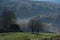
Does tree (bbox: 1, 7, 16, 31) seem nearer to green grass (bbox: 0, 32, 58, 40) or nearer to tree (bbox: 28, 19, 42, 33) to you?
green grass (bbox: 0, 32, 58, 40)

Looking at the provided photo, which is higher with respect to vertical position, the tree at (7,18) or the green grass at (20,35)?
the tree at (7,18)

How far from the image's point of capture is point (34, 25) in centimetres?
645

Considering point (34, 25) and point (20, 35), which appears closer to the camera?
point (20, 35)

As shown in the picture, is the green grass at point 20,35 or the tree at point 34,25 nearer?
the green grass at point 20,35

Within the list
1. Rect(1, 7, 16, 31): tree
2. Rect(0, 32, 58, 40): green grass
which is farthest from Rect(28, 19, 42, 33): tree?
Rect(1, 7, 16, 31): tree

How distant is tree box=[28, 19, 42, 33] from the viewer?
6.41m

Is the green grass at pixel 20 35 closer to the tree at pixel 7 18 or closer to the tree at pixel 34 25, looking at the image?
the tree at pixel 34 25

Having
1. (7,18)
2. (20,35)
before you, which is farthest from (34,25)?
(7,18)

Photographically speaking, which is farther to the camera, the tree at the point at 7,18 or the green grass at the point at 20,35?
the tree at the point at 7,18

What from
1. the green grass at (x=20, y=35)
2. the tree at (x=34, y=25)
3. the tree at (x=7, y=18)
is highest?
the tree at (x=7, y=18)

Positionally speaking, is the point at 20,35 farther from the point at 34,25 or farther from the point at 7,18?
the point at 7,18

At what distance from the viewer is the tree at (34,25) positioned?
6.41 m

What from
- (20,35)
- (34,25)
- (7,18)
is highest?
(7,18)

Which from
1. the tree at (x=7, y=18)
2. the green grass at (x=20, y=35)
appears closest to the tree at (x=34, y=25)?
the green grass at (x=20, y=35)
